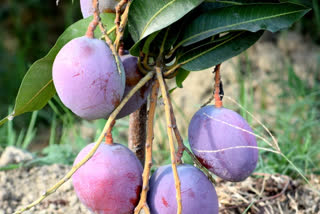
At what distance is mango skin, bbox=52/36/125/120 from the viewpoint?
71 cm

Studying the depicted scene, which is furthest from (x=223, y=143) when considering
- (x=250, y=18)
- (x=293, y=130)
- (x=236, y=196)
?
(x=293, y=130)

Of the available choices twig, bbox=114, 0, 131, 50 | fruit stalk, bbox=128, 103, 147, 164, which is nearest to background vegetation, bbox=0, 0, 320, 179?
fruit stalk, bbox=128, 103, 147, 164

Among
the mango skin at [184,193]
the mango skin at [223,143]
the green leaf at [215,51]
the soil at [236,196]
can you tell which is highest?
the green leaf at [215,51]

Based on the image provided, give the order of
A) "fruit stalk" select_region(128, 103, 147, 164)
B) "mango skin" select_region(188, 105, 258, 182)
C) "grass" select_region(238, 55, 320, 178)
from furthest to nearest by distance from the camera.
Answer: "grass" select_region(238, 55, 320, 178) → "fruit stalk" select_region(128, 103, 147, 164) → "mango skin" select_region(188, 105, 258, 182)

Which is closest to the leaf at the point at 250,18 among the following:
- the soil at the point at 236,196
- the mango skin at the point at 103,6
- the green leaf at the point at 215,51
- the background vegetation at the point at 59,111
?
the green leaf at the point at 215,51

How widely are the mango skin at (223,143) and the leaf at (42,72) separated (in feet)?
0.73

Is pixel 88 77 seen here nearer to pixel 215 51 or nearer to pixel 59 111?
pixel 215 51

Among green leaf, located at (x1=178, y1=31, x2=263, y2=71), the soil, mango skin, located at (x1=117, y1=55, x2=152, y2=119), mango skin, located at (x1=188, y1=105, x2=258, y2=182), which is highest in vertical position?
green leaf, located at (x1=178, y1=31, x2=263, y2=71)

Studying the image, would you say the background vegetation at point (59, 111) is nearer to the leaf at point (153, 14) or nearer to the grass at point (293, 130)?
the grass at point (293, 130)

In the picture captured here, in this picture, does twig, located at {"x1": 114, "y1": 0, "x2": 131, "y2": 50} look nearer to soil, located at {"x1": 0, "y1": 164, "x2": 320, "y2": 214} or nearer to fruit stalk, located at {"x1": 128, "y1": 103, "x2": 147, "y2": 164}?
fruit stalk, located at {"x1": 128, "y1": 103, "x2": 147, "y2": 164}

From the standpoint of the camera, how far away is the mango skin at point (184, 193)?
77 centimetres

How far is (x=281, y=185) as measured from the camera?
1364 millimetres

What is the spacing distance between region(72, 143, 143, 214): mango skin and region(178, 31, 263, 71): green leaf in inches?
8.2

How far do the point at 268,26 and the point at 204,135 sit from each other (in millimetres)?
213
